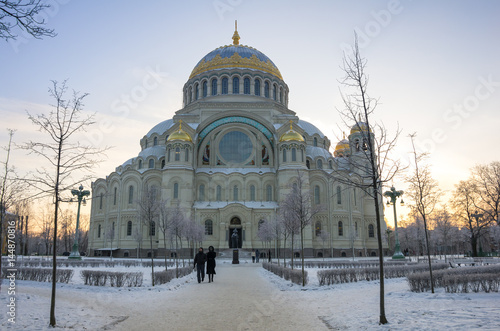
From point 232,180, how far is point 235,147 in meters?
5.03

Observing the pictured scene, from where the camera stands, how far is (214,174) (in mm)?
48125

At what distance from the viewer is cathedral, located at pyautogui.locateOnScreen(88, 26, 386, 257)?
4538 centimetres

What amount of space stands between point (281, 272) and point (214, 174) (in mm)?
30119

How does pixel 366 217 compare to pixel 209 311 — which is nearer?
pixel 209 311

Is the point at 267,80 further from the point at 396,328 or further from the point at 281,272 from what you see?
the point at 396,328

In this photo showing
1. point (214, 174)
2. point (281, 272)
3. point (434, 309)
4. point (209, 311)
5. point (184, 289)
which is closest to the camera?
point (434, 309)

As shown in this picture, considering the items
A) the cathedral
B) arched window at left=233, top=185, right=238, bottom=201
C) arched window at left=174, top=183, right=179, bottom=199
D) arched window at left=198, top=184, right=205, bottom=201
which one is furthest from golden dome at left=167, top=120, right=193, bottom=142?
arched window at left=233, top=185, right=238, bottom=201

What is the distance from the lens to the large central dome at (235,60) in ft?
189

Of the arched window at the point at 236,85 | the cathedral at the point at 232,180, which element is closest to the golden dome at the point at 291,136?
the cathedral at the point at 232,180

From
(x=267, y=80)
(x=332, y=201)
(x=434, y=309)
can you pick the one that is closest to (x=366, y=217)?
(x=332, y=201)

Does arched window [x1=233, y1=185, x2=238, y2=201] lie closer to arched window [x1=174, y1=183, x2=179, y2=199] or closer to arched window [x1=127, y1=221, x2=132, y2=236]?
arched window [x1=174, y1=183, x2=179, y2=199]

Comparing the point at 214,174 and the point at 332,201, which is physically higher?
the point at 214,174

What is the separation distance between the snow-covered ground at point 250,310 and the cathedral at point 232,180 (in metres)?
30.7

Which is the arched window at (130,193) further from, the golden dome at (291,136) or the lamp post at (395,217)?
the lamp post at (395,217)
